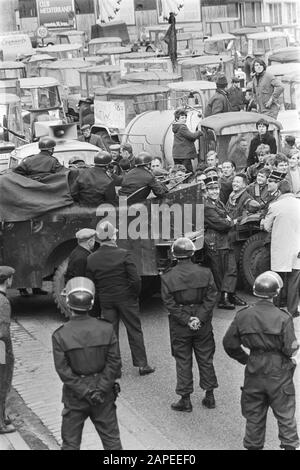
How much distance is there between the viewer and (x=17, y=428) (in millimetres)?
9508

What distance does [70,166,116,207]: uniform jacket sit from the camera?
1238 cm

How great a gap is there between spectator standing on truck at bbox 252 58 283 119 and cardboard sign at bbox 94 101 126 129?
3.53 m

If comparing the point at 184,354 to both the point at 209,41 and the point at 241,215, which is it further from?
the point at 209,41

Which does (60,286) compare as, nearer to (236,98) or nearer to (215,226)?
(215,226)

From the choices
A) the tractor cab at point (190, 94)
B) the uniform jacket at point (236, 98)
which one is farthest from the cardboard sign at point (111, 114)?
the uniform jacket at point (236, 98)

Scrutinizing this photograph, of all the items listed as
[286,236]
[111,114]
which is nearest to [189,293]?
[286,236]

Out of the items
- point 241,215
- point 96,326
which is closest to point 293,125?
point 241,215

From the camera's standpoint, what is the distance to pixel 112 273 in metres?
10.3

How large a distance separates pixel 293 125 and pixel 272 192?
7.11 meters

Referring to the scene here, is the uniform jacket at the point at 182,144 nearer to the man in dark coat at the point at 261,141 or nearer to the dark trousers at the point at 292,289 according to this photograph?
the man in dark coat at the point at 261,141

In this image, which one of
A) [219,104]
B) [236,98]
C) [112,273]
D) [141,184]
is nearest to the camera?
[112,273]

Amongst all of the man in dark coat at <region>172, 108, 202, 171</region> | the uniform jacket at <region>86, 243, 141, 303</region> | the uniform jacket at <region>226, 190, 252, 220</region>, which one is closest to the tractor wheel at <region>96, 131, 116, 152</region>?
the man in dark coat at <region>172, 108, 202, 171</region>

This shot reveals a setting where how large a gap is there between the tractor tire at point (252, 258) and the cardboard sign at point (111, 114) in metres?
11.0

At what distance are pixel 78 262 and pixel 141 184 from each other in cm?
184
